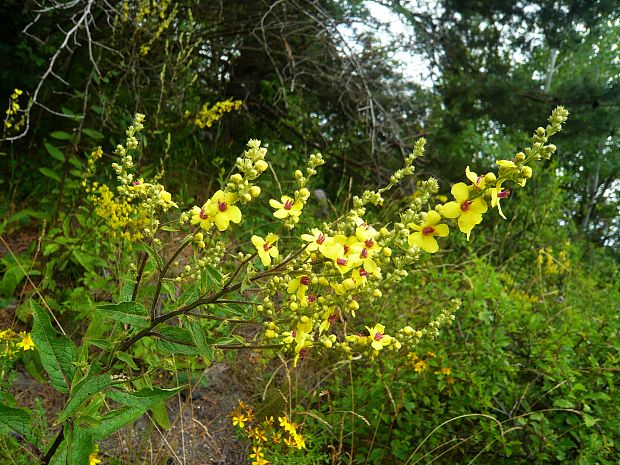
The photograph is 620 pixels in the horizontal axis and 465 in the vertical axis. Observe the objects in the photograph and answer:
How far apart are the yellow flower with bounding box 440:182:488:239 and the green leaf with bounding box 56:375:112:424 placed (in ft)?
2.96

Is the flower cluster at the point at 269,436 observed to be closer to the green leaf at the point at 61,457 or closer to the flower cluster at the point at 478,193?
the green leaf at the point at 61,457

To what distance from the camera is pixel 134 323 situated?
52.4 inches

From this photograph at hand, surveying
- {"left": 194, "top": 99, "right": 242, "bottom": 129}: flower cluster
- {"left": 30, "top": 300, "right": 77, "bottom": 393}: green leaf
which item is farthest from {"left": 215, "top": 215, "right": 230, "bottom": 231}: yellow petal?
{"left": 194, "top": 99, "right": 242, "bottom": 129}: flower cluster

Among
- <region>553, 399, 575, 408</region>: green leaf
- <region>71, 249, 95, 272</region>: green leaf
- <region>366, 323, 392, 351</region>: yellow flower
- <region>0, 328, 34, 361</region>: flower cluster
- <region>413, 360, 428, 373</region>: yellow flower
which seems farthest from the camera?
<region>71, 249, 95, 272</region>: green leaf

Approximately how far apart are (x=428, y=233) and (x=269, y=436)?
4.72 feet

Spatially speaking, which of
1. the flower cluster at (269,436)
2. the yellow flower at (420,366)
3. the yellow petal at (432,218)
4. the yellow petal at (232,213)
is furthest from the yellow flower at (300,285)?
the yellow flower at (420,366)

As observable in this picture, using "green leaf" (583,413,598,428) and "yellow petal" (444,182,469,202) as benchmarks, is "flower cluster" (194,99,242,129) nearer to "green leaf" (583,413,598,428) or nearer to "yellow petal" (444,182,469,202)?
"yellow petal" (444,182,469,202)

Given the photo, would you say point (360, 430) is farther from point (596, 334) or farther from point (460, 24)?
point (460, 24)

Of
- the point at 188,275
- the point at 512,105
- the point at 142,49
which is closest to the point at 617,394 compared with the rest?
the point at 188,275

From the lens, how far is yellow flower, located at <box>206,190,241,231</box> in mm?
1275

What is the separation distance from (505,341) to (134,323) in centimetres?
179

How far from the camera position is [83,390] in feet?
4.26

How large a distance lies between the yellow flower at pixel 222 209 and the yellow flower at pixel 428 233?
1.45ft

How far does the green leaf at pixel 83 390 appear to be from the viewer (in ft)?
4.23
